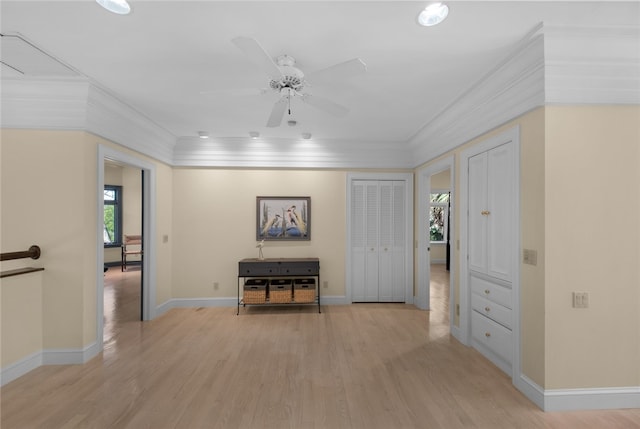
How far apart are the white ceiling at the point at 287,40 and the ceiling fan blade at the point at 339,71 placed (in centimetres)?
30

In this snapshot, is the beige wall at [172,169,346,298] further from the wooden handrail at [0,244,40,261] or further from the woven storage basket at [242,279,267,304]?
the wooden handrail at [0,244,40,261]

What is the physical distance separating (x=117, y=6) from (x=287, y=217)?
3.60m

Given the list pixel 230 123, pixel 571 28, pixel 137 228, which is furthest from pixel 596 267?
pixel 137 228

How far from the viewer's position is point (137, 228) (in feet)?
28.3

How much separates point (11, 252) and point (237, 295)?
2.85 meters

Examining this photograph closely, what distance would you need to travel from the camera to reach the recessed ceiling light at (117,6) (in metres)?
1.78

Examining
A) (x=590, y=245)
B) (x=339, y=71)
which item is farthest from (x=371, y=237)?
(x=339, y=71)

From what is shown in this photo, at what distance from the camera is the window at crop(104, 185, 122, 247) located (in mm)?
8398

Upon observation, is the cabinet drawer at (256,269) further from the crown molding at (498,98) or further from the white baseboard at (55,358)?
the crown molding at (498,98)

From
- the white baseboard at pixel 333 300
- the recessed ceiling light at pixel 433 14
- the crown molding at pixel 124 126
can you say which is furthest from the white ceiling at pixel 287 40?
the white baseboard at pixel 333 300

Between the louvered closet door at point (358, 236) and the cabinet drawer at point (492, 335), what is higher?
the louvered closet door at point (358, 236)

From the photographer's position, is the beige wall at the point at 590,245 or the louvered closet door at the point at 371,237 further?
the louvered closet door at the point at 371,237

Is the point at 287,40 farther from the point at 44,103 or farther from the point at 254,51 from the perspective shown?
the point at 44,103

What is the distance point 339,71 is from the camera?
2033 mm
